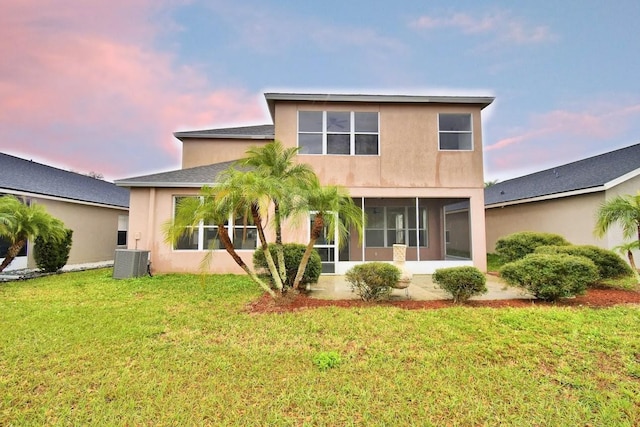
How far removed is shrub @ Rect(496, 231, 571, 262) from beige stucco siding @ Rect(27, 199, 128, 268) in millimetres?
18787

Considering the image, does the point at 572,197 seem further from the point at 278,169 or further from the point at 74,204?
the point at 74,204

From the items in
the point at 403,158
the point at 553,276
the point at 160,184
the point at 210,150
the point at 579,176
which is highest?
the point at 210,150

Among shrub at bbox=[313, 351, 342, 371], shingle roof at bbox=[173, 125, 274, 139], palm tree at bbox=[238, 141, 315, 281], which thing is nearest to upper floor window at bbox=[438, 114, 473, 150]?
palm tree at bbox=[238, 141, 315, 281]

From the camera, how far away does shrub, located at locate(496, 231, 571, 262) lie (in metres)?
10.8

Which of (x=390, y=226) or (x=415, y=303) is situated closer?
(x=415, y=303)

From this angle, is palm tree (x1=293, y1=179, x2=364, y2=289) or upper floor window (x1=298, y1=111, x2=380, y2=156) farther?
upper floor window (x1=298, y1=111, x2=380, y2=156)

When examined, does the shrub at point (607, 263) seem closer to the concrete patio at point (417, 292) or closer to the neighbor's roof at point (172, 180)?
the concrete patio at point (417, 292)

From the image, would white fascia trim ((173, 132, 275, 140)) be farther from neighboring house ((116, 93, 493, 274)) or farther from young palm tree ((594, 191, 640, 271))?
young palm tree ((594, 191, 640, 271))

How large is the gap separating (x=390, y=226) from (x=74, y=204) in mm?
15234

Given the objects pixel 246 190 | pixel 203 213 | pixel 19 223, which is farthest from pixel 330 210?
pixel 19 223

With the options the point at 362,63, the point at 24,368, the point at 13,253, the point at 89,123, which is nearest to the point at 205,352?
the point at 24,368

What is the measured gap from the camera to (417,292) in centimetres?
812

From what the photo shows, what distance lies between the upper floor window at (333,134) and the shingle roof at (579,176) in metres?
9.44

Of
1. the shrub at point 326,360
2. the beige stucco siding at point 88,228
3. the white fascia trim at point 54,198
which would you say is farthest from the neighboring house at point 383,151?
→ the shrub at point 326,360
